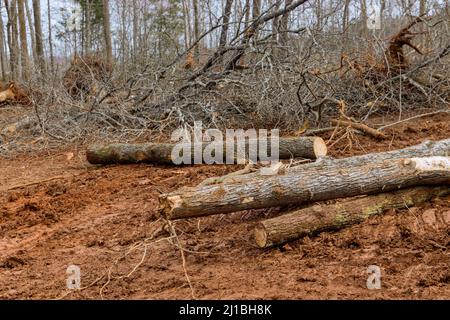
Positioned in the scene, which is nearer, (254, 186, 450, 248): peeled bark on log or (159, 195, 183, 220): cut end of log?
(159, 195, 183, 220): cut end of log

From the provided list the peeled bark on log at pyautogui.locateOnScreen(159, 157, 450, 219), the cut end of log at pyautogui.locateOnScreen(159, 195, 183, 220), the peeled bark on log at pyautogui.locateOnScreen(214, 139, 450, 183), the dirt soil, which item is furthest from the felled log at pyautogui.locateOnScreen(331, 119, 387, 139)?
the cut end of log at pyautogui.locateOnScreen(159, 195, 183, 220)

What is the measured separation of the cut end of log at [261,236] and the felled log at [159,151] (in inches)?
96.8

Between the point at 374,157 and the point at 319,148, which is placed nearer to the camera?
the point at 374,157

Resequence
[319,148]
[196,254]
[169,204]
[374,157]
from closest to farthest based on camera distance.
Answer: [169,204] < [196,254] < [374,157] < [319,148]

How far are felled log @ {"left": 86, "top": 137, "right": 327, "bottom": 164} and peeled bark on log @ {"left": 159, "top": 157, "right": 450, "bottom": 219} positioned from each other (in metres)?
1.83

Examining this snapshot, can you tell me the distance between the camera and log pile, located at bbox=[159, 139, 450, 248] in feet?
11.8

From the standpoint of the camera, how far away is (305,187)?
380 centimetres

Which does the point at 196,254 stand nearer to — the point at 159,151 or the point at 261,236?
the point at 261,236

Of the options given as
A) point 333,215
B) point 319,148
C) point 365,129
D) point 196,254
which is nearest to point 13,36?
point 365,129

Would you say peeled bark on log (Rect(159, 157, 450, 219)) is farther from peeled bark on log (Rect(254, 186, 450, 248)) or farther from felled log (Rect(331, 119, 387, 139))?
felled log (Rect(331, 119, 387, 139))

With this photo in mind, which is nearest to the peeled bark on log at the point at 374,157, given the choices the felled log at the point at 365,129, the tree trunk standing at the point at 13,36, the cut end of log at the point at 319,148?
the cut end of log at the point at 319,148

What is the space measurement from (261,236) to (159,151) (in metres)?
3.30
